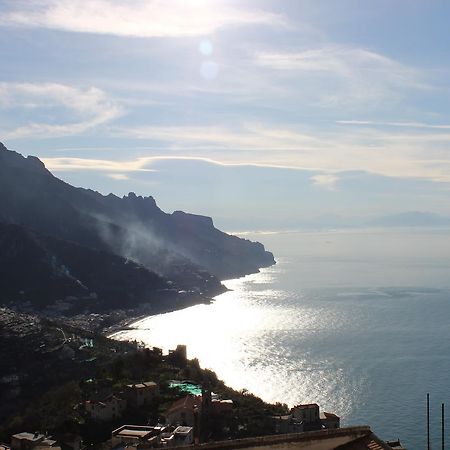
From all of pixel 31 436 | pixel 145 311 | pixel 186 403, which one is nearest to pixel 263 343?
pixel 145 311

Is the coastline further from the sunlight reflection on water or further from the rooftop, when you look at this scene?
the rooftop

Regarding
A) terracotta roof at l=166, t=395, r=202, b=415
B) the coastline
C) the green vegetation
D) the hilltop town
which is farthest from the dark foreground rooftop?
the coastline

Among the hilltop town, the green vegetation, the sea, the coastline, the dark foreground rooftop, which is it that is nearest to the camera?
the dark foreground rooftop

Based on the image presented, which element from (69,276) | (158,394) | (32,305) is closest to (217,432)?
(158,394)

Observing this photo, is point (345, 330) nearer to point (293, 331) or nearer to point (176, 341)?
point (293, 331)

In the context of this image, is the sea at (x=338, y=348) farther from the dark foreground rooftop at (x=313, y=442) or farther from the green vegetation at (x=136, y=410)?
the dark foreground rooftop at (x=313, y=442)

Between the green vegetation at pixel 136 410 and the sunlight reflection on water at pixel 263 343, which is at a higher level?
the green vegetation at pixel 136 410

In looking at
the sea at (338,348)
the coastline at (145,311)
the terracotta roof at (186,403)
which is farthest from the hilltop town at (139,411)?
the coastline at (145,311)

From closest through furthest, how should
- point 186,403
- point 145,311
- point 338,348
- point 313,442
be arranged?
1. point 313,442
2. point 186,403
3. point 338,348
4. point 145,311

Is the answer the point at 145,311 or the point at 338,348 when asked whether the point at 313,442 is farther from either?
the point at 145,311
